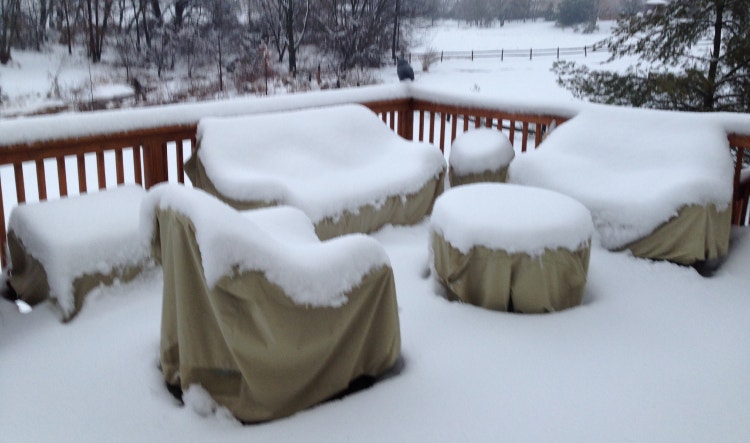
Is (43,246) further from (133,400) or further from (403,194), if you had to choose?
(403,194)

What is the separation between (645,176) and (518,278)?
1.26m

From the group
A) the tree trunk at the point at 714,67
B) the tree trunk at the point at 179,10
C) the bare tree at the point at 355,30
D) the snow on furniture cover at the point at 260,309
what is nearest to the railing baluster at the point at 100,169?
the snow on furniture cover at the point at 260,309

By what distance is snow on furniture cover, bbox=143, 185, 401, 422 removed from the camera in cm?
169

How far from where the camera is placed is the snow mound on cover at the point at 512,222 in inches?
102

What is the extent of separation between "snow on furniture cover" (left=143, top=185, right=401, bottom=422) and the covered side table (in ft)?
7.25

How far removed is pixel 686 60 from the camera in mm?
8391

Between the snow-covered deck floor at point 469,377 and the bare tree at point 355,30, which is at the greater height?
the bare tree at point 355,30

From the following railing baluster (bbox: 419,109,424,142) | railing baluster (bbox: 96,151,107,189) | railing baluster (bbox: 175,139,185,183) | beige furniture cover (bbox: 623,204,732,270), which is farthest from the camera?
railing baluster (bbox: 419,109,424,142)

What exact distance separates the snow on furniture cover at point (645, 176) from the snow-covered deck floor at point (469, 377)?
31 centimetres

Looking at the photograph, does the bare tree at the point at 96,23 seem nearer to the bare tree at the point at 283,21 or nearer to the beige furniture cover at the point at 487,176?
the bare tree at the point at 283,21

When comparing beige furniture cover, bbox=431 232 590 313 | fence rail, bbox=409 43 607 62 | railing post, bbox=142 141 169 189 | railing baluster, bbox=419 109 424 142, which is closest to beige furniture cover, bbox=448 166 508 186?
railing baluster, bbox=419 109 424 142

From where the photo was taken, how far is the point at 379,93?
455cm

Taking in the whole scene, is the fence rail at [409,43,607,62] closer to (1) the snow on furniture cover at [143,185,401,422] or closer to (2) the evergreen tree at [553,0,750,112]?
(2) the evergreen tree at [553,0,750,112]

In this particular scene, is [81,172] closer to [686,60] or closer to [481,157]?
[481,157]
